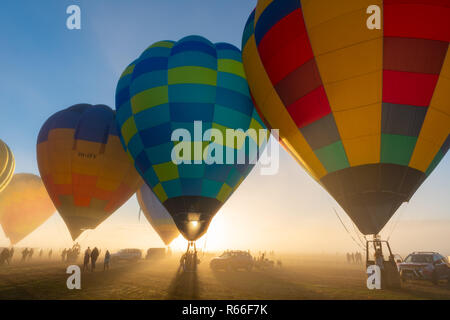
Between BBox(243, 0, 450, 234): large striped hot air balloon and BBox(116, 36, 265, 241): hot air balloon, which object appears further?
BBox(116, 36, 265, 241): hot air balloon

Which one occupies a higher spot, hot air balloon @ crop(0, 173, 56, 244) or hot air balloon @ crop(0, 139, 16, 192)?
hot air balloon @ crop(0, 139, 16, 192)

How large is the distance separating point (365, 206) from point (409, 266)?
25.5 ft

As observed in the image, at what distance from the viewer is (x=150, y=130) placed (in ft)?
43.1

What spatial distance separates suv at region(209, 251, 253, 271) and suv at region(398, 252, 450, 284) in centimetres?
933

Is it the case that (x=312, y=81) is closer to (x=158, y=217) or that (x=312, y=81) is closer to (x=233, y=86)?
(x=233, y=86)

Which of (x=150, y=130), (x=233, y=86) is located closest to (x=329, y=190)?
(x=233, y=86)

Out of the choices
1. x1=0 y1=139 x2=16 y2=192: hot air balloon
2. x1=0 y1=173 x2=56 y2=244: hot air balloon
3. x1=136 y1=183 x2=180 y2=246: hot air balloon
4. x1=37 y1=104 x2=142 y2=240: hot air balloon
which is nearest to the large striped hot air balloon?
x1=37 y1=104 x2=142 y2=240: hot air balloon

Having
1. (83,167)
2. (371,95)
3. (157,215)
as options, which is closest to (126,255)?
(157,215)

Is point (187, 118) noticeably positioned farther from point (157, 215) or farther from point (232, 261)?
point (157, 215)

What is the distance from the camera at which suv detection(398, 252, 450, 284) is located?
38.9 ft

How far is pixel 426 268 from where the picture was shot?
12.0 metres

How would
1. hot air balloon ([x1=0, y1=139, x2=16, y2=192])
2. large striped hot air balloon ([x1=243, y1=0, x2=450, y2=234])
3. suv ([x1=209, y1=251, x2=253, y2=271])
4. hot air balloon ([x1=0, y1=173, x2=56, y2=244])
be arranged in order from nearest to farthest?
1. large striped hot air balloon ([x1=243, y1=0, x2=450, y2=234])
2. suv ([x1=209, y1=251, x2=253, y2=271])
3. hot air balloon ([x1=0, y1=139, x2=16, y2=192])
4. hot air balloon ([x1=0, y1=173, x2=56, y2=244])

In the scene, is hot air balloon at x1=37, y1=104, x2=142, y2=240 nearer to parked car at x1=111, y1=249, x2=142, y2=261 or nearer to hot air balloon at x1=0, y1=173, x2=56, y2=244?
parked car at x1=111, y1=249, x2=142, y2=261

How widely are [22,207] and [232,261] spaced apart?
27.1 m
